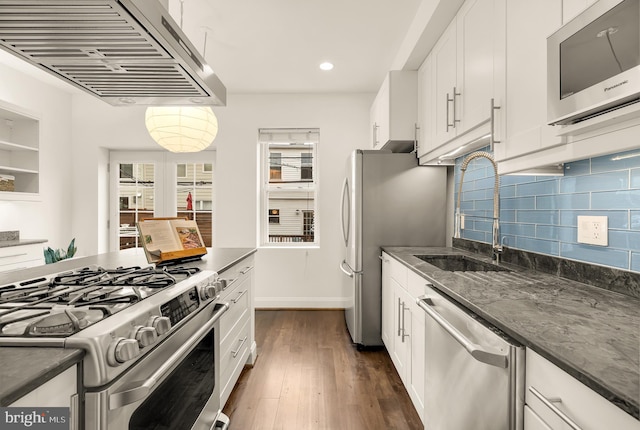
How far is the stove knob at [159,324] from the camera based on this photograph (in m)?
0.99

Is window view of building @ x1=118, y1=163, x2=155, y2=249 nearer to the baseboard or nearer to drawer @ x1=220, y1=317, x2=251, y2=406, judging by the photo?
the baseboard

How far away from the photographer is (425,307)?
1.49 metres

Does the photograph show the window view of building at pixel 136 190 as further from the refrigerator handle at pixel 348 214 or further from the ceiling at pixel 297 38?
the refrigerator handle at pixel 348 214

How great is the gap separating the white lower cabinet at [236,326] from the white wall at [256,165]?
1.57m

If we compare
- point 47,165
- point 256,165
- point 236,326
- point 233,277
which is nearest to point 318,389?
point 236,326

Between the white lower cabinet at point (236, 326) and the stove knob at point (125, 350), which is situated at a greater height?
the stove knob at point (125, 350)

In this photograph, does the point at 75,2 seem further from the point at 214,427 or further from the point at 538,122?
the point at 214,427

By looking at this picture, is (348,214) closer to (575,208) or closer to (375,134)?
(375,134)

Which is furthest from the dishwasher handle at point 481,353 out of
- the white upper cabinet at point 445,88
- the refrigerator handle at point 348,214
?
the refrigerator handle at point 348,214

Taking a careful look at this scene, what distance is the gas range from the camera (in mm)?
772

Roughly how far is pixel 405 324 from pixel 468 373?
1.00 meters

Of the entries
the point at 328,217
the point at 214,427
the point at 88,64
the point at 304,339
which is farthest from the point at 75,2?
the point at 328,217

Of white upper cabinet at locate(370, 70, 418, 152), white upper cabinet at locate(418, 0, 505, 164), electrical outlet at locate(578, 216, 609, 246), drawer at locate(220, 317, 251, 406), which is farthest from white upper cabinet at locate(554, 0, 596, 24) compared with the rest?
drawer at locate(220, 317, 251, 406)

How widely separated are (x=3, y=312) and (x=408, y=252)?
2.23 meters
